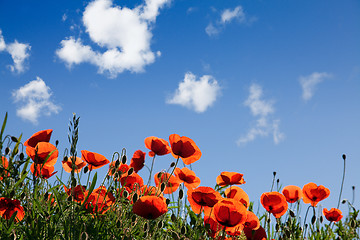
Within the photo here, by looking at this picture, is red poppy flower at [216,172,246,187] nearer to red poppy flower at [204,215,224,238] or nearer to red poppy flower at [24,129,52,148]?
red poppy flower at [204,215,224,238]

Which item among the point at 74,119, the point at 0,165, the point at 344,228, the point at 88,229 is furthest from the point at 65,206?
the point at 344,228

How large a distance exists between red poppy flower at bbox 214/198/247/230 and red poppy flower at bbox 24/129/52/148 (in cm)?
133

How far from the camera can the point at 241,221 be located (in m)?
2.31

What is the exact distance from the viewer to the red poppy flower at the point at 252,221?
2.64 metres

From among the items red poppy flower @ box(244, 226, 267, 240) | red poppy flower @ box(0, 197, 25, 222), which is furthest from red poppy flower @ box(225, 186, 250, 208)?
red poppy flower @ box(0, 197, 25, 222)

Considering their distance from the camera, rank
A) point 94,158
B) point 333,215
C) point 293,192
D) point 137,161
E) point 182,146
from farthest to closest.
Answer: point 333,215 → point 293,192 → point 137,161 → point 94,158 → point 182,146

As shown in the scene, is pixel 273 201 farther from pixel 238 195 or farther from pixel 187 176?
pixel 187 176

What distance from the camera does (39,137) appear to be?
2.72 metres

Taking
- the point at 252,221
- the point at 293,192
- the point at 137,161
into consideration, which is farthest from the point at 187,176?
the point at 293,192

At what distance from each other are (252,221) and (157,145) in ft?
2.92

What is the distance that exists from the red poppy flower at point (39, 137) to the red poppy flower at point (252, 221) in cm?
155

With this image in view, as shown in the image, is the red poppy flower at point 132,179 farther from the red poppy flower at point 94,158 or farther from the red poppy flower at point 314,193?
the red poppy flower at point 314,193

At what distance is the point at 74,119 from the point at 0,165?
97cm

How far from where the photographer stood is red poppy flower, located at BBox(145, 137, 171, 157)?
286cm
